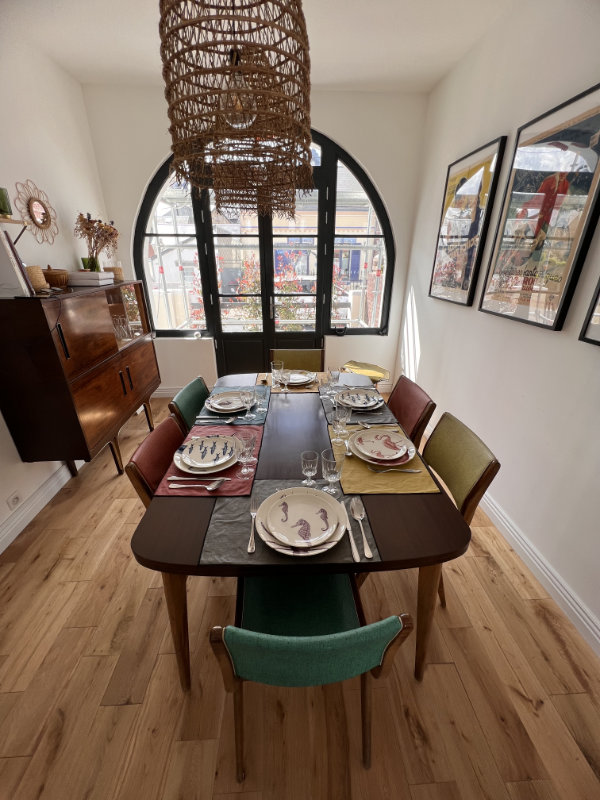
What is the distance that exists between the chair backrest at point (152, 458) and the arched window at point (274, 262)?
2.25m

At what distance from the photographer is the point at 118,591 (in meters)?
1.55

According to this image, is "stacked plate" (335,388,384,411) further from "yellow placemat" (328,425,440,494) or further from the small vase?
the small vase

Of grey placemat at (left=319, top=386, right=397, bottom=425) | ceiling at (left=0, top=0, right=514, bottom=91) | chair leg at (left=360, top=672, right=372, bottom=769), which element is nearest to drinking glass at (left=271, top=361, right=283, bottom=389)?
grey placemat at (left=319, top=386, right=397, bottom=425)

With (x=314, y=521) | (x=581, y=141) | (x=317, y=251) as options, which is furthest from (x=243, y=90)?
(x=317, y=251)

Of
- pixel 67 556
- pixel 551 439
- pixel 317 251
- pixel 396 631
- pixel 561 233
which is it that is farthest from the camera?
pixel 317 251

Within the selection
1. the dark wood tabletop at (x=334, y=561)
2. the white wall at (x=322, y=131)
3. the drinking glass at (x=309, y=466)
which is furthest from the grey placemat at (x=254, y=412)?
the white wall at (x=322, y=131)

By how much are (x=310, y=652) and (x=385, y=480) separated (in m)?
0.65

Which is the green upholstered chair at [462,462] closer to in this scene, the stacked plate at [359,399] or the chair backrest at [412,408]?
the chair backrest at [412,408]

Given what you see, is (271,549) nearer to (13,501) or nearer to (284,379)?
(284,379)

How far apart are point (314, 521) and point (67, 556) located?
154 cm

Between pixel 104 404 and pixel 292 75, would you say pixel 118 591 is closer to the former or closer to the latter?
pixel 104 404

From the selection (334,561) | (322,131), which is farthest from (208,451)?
(322,131)

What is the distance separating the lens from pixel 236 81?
0.90 m

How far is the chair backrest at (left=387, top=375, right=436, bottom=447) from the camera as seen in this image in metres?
1.63
